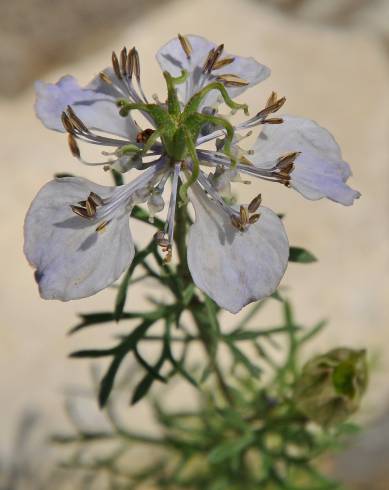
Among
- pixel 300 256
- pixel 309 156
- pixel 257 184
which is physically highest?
pixel 257 184

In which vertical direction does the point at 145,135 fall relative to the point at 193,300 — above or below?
above

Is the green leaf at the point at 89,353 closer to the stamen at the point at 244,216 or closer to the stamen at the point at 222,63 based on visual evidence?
the stamen at the point at 244,216

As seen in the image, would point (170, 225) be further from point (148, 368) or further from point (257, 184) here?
point (257, 184)

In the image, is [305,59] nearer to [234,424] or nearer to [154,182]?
[234,424]

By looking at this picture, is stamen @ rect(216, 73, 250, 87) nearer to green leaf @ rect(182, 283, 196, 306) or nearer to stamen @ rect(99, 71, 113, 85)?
stamen @ rect(99, 71, 113, 85)

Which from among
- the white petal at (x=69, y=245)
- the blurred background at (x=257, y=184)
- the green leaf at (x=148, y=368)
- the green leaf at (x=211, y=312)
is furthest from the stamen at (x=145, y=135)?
the blurred background at (x=257, y=184)

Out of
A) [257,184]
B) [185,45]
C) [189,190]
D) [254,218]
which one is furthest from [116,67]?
[257,184]

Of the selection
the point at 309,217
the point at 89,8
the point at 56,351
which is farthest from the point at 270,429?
the point at 89,8
